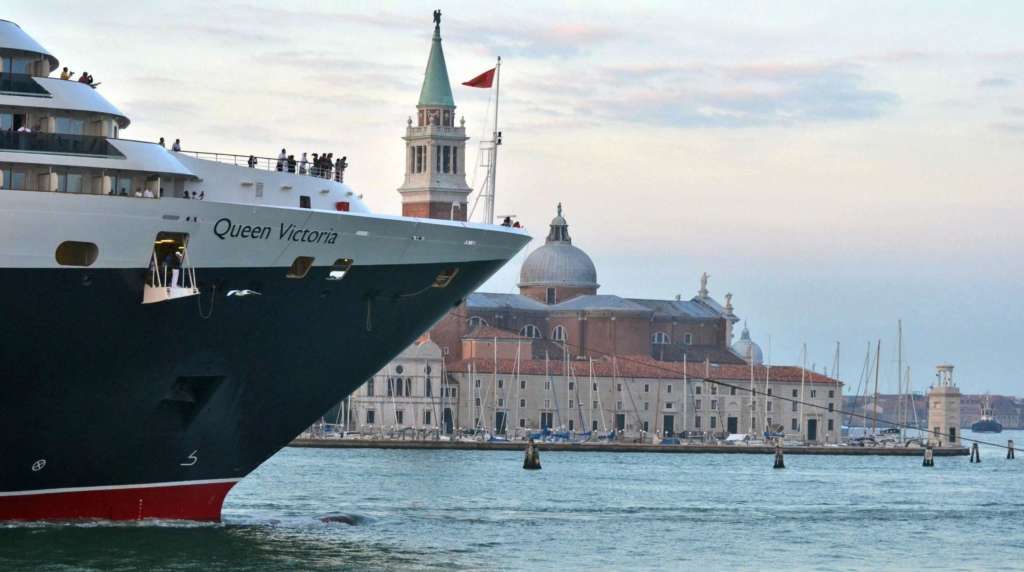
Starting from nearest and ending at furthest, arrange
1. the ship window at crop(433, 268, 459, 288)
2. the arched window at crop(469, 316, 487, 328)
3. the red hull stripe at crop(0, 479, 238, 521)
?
the red hull stripe at crop(0, 479, 238, 521) < the ship window at crop(433, 268, 459, 288) < the arched window at crop(469, 316, 487, 328)

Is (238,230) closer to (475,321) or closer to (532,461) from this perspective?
(532,461)

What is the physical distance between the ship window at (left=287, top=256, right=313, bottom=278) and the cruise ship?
0.11 ft

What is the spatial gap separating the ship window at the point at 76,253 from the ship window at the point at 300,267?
11.1 ft

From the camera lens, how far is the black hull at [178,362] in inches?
1098

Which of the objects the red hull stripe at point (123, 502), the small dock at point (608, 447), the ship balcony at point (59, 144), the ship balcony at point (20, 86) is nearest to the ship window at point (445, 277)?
the red hull stripe at point (123, 502)

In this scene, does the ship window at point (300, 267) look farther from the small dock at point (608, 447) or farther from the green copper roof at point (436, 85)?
the green copper roof at point (436, 85)

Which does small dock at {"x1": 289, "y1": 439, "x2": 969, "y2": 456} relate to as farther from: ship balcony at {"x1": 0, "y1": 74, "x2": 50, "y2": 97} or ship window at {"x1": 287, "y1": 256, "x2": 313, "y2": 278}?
ship balcony at {"x1": 0, "y1": 74, "x2": 50, "y2": 97}

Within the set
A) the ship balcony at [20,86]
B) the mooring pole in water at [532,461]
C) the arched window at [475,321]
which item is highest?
the arched window at [475,321]

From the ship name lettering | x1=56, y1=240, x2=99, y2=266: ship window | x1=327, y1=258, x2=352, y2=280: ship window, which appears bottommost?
x1=56, y1=240, x2=99, y2=266: ship window

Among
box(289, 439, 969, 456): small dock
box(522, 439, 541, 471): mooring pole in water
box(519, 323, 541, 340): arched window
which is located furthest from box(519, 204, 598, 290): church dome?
box(522, 439, 541, 471): mooring pole in water

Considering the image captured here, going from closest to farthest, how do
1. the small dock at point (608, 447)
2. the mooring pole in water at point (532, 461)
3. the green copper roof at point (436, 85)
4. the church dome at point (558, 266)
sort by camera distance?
the mooring pole in water at point (532, 461), the small dock at point (608, 447), the green copper roof at point (436, 85), the church dome at point (558, 266)

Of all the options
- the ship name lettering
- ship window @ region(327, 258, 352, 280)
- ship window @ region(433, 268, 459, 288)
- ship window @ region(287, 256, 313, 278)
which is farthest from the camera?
ship window @ region(433, 268, 459, 288)

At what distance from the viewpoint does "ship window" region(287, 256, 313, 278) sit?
29812 mm

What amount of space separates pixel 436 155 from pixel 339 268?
10610cm
